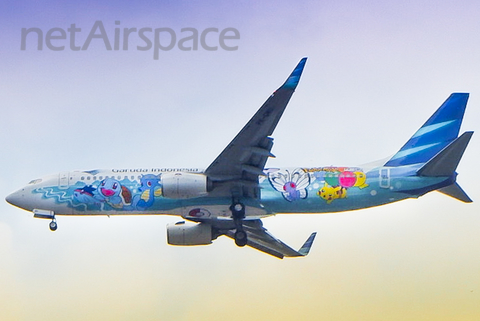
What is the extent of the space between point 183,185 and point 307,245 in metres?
10.6

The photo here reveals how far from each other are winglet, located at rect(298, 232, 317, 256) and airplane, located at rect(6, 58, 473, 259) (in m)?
2.50

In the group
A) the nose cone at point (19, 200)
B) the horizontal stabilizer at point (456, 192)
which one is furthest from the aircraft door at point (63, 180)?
the horizontal stabilizer at point (456, 192)

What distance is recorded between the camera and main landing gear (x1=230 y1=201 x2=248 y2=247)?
40.2m

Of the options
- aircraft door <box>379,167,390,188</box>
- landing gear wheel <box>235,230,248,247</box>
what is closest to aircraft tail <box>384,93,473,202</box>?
aircraft door <box>379,167,390,188</box>

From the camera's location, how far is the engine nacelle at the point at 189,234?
139 ft

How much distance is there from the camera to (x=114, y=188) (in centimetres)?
4131

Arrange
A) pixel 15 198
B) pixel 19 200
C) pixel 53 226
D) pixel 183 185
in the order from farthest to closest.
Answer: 1. pixel 15 198
2. pixel 19 200
3. pixel 53 226
4. pixel 183 185

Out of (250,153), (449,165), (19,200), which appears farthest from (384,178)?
(19,200)

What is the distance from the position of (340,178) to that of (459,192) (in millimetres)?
5444

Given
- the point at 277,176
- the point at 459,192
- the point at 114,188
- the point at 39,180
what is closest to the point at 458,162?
the point at 459,192

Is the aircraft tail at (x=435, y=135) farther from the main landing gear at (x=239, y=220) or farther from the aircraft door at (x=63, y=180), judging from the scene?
the aircraft door at (x=63, y=180)

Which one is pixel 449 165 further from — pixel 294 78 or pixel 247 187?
pixel 247 187

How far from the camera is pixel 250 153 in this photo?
38.0 meters

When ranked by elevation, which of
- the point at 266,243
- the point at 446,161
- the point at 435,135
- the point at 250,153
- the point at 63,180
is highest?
the point at 435,135
